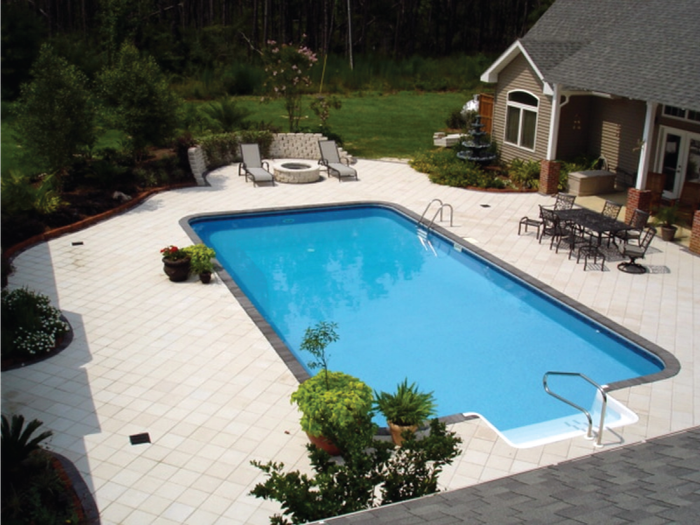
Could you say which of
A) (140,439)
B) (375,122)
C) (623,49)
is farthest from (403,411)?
(375,122)

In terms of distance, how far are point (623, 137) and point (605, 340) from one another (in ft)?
32.7

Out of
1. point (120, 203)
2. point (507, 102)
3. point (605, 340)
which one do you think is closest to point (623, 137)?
point (507, 102)

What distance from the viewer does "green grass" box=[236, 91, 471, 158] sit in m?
25.5

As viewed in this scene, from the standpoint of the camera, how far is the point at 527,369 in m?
11.4

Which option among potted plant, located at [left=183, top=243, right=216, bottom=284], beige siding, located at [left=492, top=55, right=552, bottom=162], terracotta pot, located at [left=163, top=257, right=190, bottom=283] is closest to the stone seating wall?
beige siding, located at [left=492, top=55, right=552, bottom=162]

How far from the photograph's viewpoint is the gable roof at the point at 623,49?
53.4 feet

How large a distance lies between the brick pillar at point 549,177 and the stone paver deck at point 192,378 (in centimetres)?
363

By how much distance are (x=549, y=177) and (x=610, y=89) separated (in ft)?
10.5

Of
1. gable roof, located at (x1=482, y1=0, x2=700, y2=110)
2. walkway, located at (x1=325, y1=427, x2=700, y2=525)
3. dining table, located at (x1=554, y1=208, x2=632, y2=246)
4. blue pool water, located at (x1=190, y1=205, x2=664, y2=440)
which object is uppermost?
gable roof, located at (x1=482, y1=0, x2=700, y2=110)

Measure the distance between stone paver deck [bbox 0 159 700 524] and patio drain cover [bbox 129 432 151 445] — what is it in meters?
0.08

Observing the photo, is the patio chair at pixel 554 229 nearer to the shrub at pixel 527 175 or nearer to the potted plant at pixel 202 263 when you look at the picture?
the shrub at pixel 527 175

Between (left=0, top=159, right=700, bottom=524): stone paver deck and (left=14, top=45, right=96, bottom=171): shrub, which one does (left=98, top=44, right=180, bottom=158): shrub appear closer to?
(left=14, top=45, right=96, bottom=171): shrub

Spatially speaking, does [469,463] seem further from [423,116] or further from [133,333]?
[423,116]

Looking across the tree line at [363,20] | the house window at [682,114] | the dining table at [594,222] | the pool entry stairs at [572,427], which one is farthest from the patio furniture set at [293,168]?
the tree line at [363,20]
